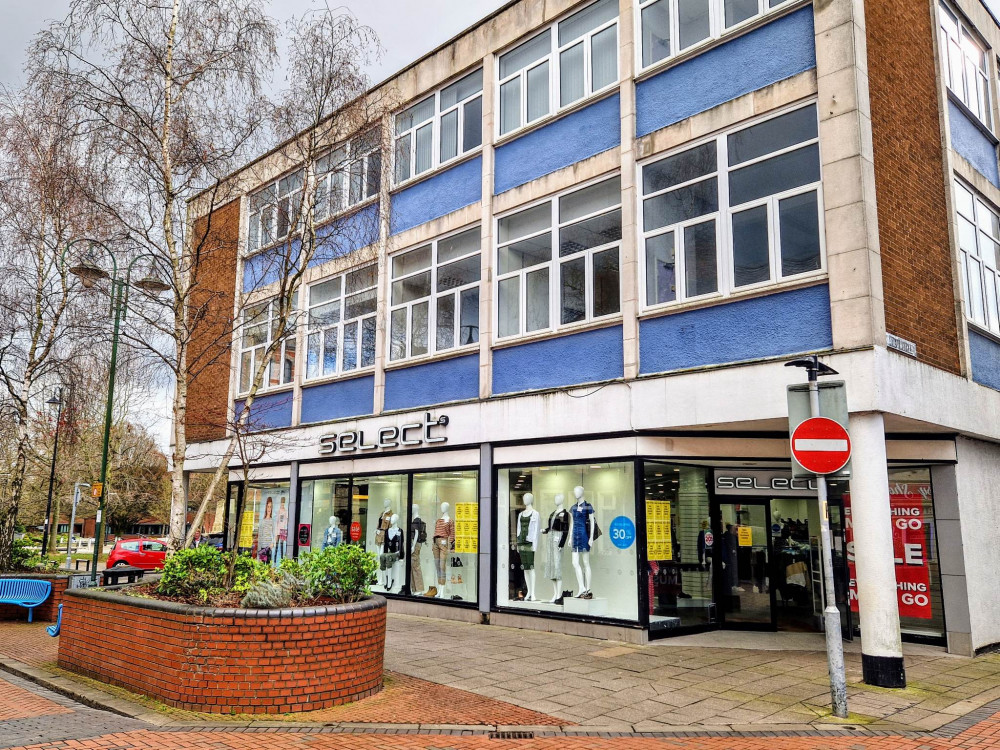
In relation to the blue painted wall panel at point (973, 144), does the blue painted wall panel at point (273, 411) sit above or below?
below

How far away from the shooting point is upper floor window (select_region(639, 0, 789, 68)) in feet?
36.8

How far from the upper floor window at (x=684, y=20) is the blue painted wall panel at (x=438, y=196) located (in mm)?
3870

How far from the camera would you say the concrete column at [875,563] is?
850cm

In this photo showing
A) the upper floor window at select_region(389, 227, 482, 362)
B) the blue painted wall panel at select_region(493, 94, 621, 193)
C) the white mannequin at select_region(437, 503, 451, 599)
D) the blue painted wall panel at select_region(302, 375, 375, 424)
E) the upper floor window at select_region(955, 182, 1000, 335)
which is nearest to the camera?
the upper floor window at select_region(955, 182, 1000, 335)

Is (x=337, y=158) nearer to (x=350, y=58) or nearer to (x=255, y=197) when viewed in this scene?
(x=255, y=197)

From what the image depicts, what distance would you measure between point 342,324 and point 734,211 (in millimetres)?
9391

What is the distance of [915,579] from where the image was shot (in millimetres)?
11141

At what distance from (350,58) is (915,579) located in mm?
10998

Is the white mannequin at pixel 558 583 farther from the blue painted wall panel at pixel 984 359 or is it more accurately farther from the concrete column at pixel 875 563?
the blue painted wall panel at pixel 984 359

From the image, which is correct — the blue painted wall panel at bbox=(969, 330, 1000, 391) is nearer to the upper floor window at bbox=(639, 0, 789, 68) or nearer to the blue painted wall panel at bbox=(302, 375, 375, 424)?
the upper floor window at bbox=(639, 0, 789, 68)

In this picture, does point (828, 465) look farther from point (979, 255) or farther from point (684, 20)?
point (684, 20)

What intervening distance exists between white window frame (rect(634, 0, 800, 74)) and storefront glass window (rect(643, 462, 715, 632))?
613 cm

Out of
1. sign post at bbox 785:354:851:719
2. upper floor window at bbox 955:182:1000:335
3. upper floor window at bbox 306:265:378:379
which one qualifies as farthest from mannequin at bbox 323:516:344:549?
upper floor window at bbox 955:182:1000:335

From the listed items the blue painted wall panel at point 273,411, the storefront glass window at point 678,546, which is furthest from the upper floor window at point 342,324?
the storefront glass window at point 678,546
